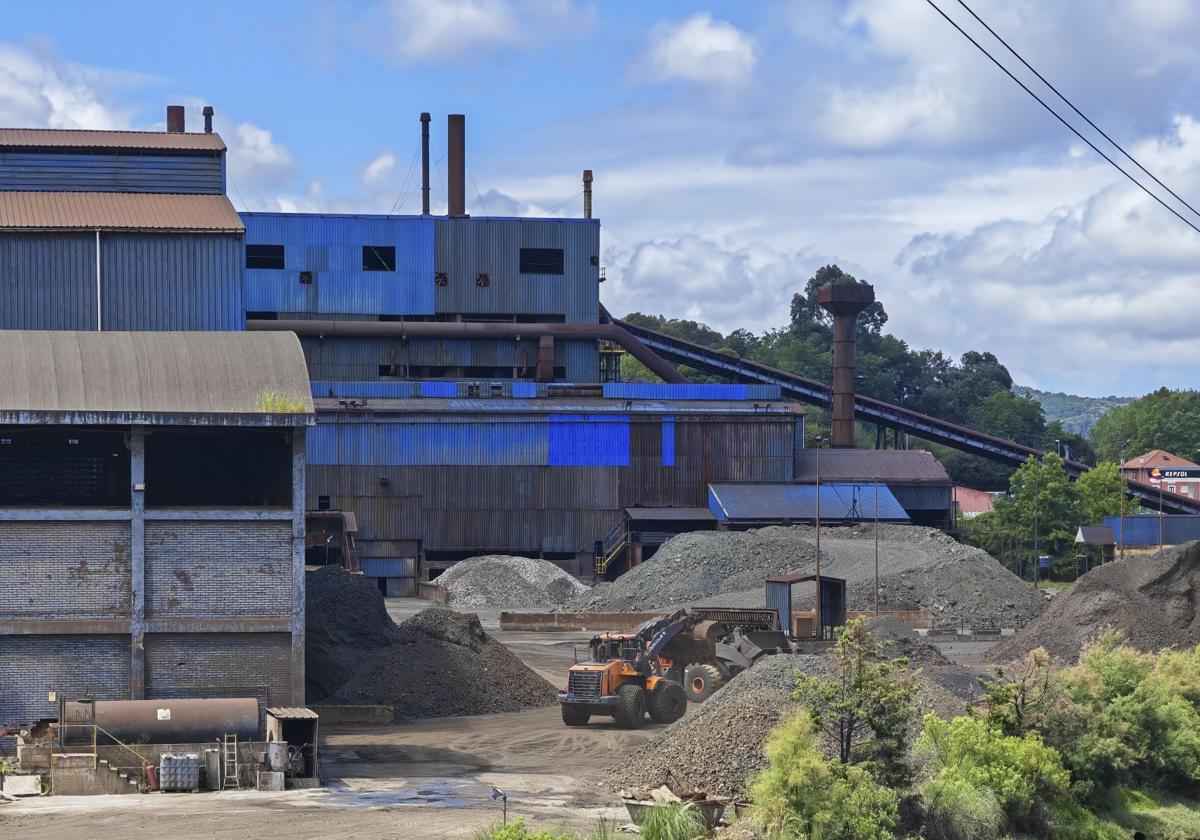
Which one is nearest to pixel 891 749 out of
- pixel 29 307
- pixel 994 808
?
pixel 994 808

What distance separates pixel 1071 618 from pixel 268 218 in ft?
153

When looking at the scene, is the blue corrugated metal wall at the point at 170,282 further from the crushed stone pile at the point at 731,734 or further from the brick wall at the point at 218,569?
the crushed stone pile at the point at 731,734

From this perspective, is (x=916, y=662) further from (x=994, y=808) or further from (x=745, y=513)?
(x=745, y=513)

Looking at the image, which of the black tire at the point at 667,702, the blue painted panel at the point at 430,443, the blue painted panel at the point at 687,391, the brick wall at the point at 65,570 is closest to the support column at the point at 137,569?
the brick wall at the point at 65,570

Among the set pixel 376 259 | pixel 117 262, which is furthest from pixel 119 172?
pixel 376 259

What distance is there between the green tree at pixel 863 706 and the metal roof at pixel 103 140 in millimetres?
28133

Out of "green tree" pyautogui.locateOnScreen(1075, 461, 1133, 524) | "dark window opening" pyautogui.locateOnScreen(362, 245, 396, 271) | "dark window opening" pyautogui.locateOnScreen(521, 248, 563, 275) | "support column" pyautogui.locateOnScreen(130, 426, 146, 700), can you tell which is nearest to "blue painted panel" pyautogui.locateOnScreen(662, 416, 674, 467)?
"dark window opening" pyautogui.locateOnScreen(521, 248, 563, 275)

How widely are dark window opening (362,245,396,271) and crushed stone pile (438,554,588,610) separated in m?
17.5

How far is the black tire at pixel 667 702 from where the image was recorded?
37188 millimetres

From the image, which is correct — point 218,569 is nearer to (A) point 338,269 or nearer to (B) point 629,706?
(B) point 629,706

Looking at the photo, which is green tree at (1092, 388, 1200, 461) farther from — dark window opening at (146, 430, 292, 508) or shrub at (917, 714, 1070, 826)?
shrub at (917, 714, 1070, 826)

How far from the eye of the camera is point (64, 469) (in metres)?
36.1

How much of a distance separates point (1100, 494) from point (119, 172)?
59471 millimetres

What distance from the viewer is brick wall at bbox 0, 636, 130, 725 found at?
32812mm
